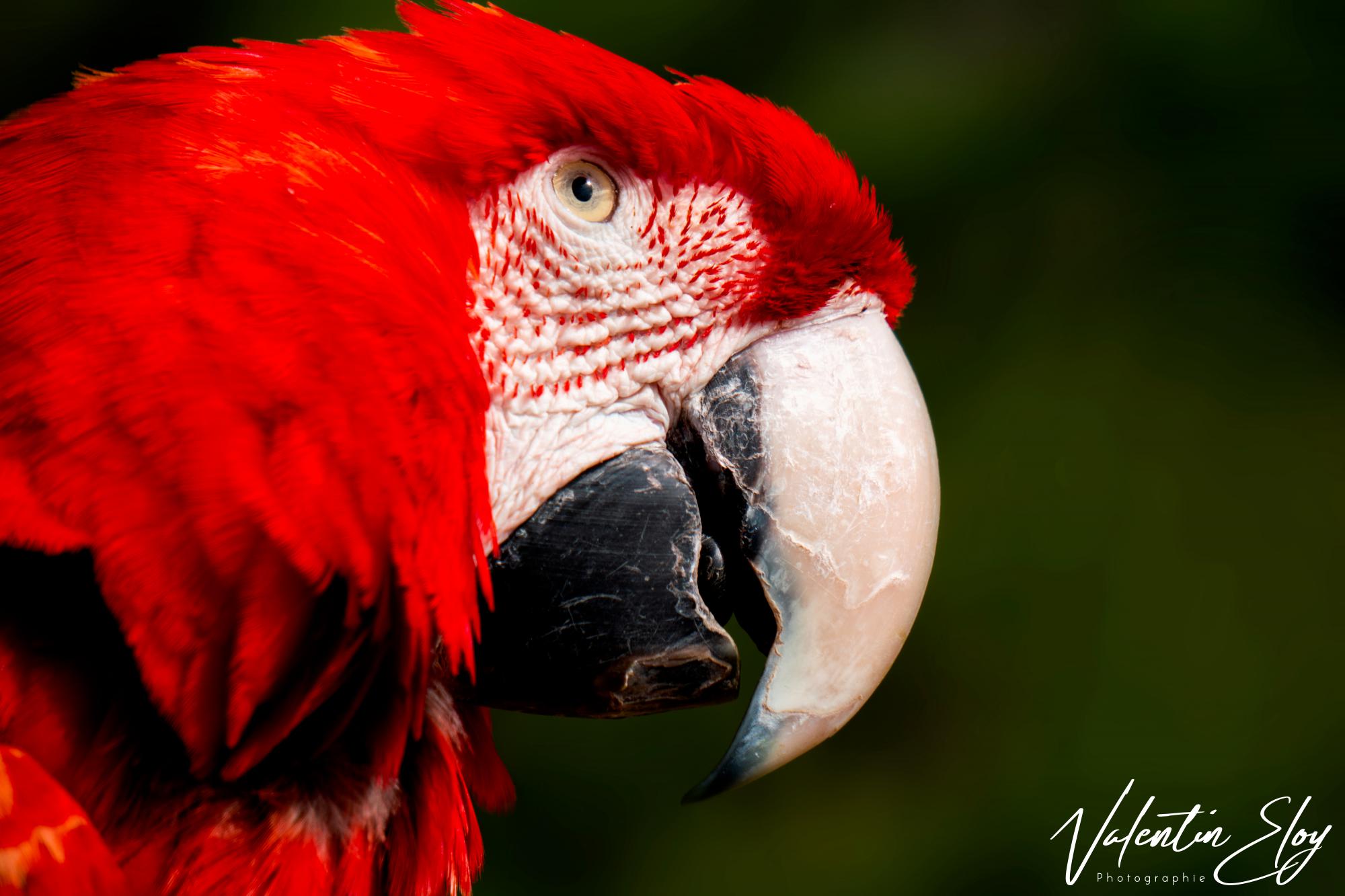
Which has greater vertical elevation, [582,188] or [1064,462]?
[582,188]

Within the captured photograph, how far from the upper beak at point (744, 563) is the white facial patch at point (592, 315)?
2cm

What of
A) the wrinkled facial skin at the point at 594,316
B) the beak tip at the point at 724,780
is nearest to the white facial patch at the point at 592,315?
the wrinkled facial skin at the point at 594,316

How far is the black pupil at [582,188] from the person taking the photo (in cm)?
71

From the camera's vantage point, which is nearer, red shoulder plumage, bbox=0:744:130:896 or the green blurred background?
red shoulder plumage, bbox=0:744:130:896

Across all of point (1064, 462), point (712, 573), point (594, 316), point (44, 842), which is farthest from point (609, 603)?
point (1064, 462)

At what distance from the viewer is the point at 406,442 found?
60 centimetres

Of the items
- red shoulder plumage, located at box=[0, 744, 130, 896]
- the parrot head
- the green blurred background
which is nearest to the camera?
red shoulder plumage, located at box=[0, 744, 130, 896]

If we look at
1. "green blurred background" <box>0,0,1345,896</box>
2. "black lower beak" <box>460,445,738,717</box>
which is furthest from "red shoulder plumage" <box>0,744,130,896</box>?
"green blurred background" <box>0,0,1345,896</box>

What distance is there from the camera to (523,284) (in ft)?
2.31

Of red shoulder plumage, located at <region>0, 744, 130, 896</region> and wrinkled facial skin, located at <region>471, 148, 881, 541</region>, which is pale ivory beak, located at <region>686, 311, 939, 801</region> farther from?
red shoulder plumage, located at <region>0, 744, 130, 896</region>

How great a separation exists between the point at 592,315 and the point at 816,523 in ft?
0.64

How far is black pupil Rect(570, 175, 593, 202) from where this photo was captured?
71cm

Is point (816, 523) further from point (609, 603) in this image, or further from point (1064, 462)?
point (1064, 462)

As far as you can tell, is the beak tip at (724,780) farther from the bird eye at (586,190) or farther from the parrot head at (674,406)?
the bird eye at (586,190)
